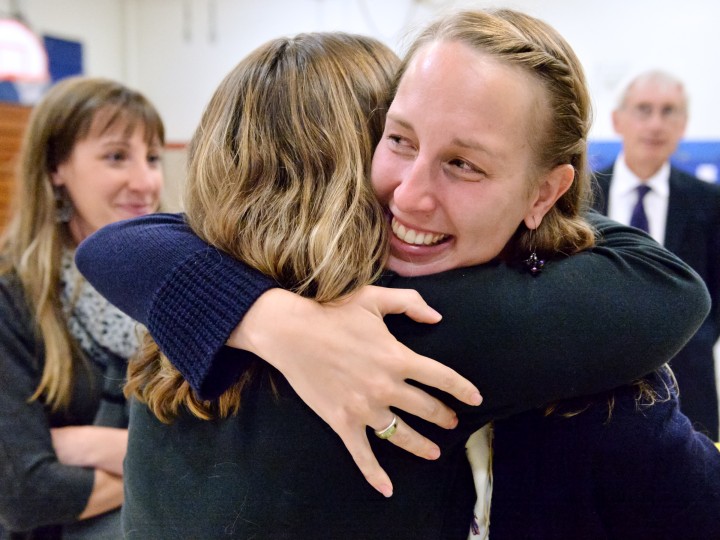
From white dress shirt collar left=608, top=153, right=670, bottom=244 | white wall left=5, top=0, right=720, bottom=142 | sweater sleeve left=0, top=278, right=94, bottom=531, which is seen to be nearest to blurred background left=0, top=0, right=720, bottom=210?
white wall left=5, top=0, right=720, bottom=142

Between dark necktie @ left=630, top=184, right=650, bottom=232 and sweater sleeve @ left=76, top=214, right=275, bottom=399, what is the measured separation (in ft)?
7.18

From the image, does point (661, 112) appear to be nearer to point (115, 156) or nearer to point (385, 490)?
point (115, 156)

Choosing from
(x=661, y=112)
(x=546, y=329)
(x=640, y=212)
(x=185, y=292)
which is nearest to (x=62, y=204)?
(x=185, y=292)

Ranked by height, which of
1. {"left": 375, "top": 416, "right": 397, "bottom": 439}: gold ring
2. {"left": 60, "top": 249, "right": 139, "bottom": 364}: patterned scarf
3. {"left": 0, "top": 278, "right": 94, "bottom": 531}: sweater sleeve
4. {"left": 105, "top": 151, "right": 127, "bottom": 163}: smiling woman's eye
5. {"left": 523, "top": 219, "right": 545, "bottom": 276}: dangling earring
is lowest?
{"left": 0, "top": 278, "right": 94, "bottom": 531}: sweater sleeve

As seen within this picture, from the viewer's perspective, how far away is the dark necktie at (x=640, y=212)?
2.63 meters

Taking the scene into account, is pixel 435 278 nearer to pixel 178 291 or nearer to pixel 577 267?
pixel 577 267

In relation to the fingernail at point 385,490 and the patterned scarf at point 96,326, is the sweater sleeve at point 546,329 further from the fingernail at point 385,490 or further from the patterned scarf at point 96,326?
the patterned scarf at point 96,326

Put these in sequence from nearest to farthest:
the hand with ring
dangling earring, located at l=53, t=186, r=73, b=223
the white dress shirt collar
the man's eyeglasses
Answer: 1. the hand with ring
2. dangling earring, located at l=53, t=186, r=73, b=223
3. the white dress shirt collar
4. the man's eyeglasses

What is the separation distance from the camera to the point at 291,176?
35.3 inches

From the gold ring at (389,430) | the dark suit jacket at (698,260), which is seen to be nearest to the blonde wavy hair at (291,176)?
the gold ring at (389,430)

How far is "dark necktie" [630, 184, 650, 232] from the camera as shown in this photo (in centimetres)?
263

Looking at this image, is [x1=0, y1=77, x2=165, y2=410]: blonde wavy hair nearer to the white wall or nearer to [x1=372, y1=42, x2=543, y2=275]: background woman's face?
[x1=372, y1=42, x2=543, y2=275]: background woman's face

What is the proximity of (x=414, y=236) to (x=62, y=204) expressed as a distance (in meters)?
1.28

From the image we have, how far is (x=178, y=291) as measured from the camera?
86cm
